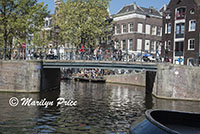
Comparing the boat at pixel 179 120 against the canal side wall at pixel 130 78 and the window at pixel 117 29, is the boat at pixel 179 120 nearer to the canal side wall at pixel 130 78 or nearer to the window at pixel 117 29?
the canal side wall at pixel 130 78

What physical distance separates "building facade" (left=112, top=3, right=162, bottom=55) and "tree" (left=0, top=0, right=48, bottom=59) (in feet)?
67.9

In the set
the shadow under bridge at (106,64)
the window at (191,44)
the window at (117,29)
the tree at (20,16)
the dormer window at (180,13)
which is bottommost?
the shadow under bridge at (106,64)

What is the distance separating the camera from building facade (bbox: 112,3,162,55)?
158 ft

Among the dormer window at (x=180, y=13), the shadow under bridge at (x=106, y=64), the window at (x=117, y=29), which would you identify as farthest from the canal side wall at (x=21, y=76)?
the window at (x=117, y=29)

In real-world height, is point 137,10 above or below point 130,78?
above

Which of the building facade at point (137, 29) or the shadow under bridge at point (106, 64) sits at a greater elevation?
the building facade at point (137, 29)

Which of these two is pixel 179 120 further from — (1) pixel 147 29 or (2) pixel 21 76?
(1) pixel 147 29

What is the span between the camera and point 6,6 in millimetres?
29047

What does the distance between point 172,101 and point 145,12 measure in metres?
28.9

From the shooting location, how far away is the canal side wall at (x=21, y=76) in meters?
25.0

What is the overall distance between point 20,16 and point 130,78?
62.1 ft

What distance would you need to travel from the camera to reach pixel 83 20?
4200cm

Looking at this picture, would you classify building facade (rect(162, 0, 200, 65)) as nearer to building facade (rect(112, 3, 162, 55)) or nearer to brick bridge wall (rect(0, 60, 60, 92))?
building facade (rect(112, 3, 162, 55))

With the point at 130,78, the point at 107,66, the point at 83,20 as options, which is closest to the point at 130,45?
the point at 130,78
